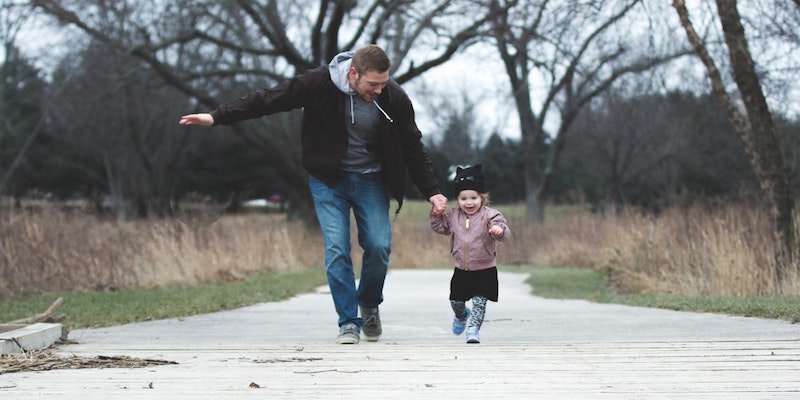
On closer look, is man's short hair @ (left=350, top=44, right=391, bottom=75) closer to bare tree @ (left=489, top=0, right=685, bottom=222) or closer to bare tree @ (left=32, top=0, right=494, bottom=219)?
bare tree @ (left=489, top=0, right=685, bottom=222)

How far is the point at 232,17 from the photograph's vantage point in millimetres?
26047

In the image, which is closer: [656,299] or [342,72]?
[342,72]

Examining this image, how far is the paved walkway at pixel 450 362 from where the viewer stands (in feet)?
13.8

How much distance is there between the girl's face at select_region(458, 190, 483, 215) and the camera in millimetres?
6469

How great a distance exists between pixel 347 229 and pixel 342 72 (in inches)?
39.7

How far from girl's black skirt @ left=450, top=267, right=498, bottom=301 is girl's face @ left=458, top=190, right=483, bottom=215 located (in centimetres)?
40

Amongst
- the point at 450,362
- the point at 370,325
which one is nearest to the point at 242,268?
the point at 370,325

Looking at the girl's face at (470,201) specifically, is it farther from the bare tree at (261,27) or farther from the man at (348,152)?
the bare tree at (261,27)

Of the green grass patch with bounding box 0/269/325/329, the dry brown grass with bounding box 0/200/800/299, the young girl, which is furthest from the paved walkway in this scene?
the dry brown grass with bounding box 0/200/800/299

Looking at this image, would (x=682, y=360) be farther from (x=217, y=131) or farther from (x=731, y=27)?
(x=217, y=131)

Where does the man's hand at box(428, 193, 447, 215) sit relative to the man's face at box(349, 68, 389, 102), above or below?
below

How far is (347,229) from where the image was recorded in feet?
20.8

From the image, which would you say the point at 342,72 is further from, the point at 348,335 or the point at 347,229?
the point at 348,335

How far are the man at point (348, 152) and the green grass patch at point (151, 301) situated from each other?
2.82 meters
